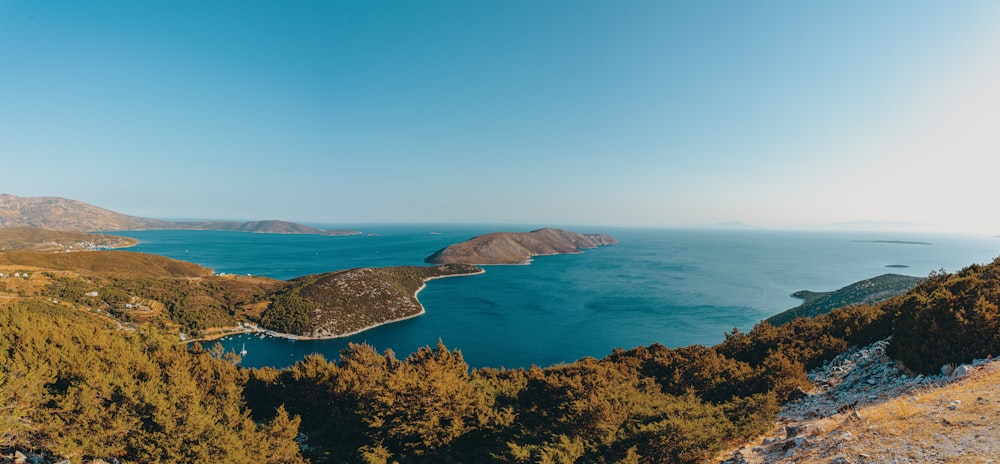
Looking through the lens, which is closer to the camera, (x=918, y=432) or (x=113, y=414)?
(x=918, y=432)

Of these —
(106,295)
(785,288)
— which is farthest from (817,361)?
(785,288)

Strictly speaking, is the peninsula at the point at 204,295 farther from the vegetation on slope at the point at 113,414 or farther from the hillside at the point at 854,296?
the hillside at the point at 854,296

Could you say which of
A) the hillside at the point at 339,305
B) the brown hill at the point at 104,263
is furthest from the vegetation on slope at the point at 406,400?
the brown hill at the point at 104,263

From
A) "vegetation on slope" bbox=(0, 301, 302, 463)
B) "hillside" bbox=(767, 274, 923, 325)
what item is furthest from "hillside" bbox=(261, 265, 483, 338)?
"hillside" bbox=(767, 274, 923, 325)

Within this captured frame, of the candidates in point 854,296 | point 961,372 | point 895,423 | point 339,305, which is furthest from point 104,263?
point 854,296

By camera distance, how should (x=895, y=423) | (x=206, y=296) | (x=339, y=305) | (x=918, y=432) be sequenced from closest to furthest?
(x=918, y=432) < (x=895, y=423) < (x=206, y=296) < (x=339, y=305)

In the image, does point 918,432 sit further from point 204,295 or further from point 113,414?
point 204,295

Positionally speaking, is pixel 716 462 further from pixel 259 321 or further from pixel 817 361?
pixel 259 321
